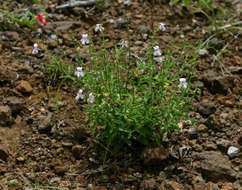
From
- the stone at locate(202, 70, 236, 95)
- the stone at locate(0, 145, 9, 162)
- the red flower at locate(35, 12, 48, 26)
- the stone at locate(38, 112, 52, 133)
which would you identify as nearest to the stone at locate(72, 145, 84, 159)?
the stone at locate(38, 112, 52, 133)

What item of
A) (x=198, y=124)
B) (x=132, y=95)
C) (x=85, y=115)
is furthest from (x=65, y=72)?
(x=198, y=124)

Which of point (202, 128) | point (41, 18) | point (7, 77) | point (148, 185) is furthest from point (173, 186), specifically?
point (41, 18)

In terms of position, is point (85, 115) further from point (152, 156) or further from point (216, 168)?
point (216, 168)

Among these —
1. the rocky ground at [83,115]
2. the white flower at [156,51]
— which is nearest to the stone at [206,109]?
the rocky ground at [83,115]

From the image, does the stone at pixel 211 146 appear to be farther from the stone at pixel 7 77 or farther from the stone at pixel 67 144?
the stone at pixel 7 77

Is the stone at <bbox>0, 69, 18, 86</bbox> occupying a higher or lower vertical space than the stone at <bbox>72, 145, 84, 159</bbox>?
higher

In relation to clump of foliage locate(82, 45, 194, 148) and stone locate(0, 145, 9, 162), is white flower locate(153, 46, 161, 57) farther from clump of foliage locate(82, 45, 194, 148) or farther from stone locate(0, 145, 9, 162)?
stone locate(0, 145, 9, 162)

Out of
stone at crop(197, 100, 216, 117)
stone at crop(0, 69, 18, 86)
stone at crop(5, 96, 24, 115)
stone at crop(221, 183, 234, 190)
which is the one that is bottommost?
stone at crop(221, 183, 234, 190)
